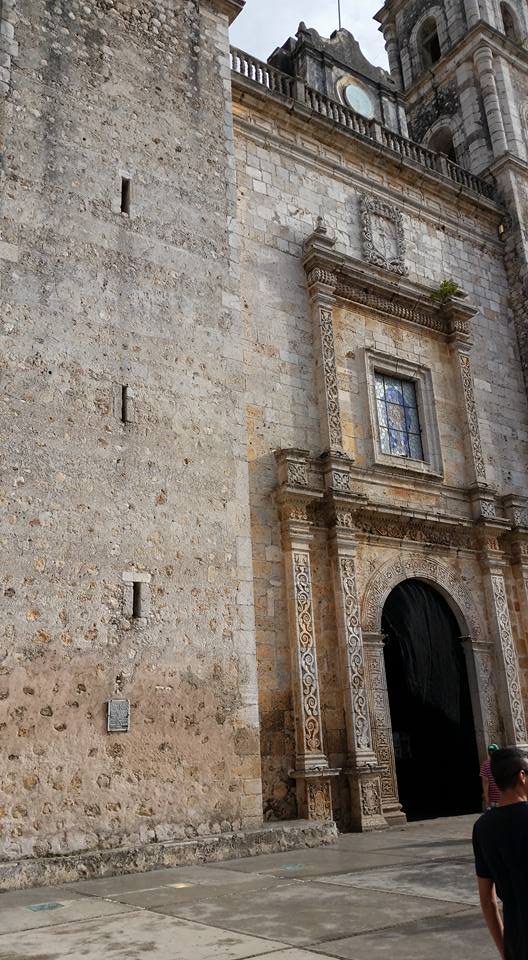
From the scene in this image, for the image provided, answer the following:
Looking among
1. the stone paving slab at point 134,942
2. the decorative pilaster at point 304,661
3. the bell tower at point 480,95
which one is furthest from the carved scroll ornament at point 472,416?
the stone paving slab at point 134,942

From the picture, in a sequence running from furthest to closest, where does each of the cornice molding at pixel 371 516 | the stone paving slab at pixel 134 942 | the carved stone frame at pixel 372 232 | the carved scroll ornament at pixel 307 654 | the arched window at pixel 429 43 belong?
1. the arched window at pixel 429 43
2. the carved stone frame at pixel 372 232
3. the cornice molding at pixel 371 516
4. the carved scroll ornament at pixel 307 654
5. the stone paving slab at pixel 134 942

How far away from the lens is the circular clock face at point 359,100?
47.6 ft

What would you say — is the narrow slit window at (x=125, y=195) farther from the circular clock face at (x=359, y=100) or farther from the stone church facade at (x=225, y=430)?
the circular clock face at (x=359, y=100)

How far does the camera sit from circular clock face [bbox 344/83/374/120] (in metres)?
14.5

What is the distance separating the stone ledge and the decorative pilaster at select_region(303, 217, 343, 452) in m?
4.72

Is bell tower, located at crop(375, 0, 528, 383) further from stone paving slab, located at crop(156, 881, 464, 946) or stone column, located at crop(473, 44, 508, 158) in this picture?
stone paving slab, located at crop(156, 881, 464, 946)

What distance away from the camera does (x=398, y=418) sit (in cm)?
1222

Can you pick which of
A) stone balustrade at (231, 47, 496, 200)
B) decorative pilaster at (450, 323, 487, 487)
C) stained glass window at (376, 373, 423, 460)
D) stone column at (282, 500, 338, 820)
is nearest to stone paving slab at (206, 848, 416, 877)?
stone column at (282, 500, 338, 820)

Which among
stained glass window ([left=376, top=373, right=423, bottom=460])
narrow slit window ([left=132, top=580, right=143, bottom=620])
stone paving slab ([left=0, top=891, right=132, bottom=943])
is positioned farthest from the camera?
stained glass window ([left=376, top=373, right=423, bottom=460])

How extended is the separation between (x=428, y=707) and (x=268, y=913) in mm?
6716

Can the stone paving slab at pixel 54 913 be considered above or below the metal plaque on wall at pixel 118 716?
below

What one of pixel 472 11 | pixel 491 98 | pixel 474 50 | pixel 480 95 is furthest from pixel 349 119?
pixel 472 11

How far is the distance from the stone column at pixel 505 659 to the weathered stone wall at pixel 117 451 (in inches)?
183

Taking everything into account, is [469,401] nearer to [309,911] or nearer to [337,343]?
[337,343]
